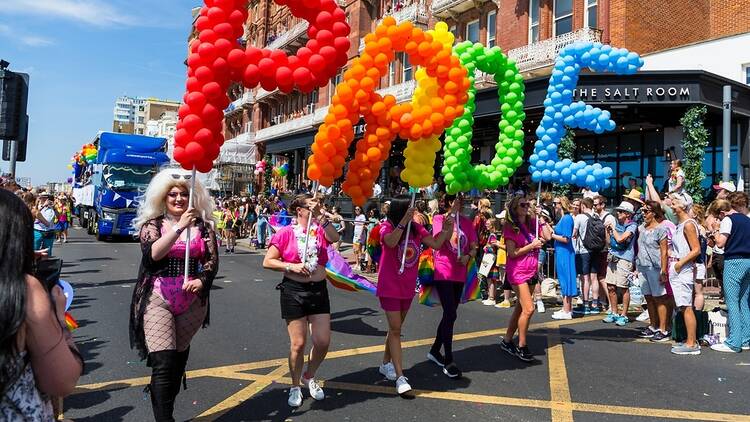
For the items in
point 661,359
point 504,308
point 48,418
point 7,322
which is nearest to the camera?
point 7,322

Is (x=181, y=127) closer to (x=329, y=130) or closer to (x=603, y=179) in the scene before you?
(x=329, y=130)

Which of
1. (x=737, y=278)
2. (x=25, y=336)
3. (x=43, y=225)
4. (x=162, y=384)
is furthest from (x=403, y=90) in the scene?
(x=25, y=336)

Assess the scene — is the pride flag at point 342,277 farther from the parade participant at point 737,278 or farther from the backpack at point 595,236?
the parade participant at point 737,278

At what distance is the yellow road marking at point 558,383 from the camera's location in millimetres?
4164

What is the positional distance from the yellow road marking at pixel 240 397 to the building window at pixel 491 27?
18.2 meters

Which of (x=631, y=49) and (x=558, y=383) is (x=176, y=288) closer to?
(x=558, y=383)

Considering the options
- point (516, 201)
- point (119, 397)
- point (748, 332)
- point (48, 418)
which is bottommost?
point (119, 397)

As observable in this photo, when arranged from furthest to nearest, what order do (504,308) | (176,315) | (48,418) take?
(504,308), (176,315), (48,418)

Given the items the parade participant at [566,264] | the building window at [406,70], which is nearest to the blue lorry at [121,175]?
the building window at [406,70]

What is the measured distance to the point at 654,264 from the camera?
6773 mm

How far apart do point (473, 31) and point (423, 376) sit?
19.0m

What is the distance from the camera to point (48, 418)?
185 centimetres

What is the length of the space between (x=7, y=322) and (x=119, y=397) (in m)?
3.12

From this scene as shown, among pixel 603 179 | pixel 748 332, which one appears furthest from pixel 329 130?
pixel 748 332
